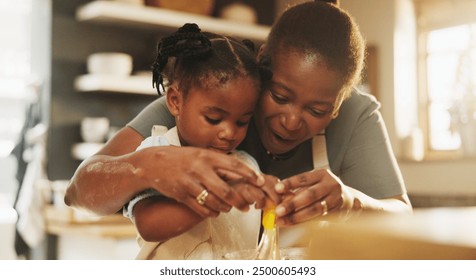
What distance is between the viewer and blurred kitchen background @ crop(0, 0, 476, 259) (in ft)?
3.83

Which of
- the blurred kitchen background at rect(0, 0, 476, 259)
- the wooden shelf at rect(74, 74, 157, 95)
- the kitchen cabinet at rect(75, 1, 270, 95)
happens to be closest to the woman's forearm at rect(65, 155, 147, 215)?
the blurred kitchen background at rect(0, 0, 476, 259)

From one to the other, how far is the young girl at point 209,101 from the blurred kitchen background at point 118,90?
0.41 meters

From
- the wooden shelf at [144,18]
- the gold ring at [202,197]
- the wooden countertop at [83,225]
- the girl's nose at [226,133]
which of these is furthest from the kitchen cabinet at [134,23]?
the gold ring at [202,197]

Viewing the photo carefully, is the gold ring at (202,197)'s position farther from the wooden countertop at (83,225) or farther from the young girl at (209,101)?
the wooden countertop at (83,225)

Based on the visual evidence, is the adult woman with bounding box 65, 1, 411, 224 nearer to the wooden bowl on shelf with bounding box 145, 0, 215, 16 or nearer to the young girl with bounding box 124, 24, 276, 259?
the young girl with bounding box 124, 24, 276, 259

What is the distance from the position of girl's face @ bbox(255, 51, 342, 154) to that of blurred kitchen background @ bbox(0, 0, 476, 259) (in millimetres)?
331

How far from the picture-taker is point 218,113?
2.13 feet

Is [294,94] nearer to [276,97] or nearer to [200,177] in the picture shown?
[276,97]

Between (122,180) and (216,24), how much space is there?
91 cm

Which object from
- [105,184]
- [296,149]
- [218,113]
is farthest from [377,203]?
[105,184]

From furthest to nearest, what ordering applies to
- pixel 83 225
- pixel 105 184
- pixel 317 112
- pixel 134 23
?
pixel 134 23 → pixel 83 225 → pixel 317 112 → pixel 105 184

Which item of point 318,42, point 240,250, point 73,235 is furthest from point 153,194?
point 73,235

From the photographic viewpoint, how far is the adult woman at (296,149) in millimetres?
546

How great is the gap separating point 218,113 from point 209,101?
2cm
